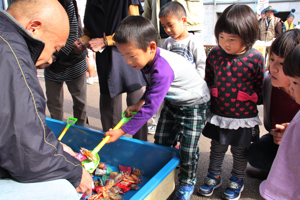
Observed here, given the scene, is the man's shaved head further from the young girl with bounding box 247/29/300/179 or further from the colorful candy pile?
the young girl with bounding box 247/29/300/179

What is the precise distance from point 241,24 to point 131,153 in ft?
3.44

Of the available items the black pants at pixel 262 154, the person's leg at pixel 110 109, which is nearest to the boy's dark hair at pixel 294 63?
the black pants at pixel 262 154

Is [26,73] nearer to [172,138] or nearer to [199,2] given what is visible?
[172,138]

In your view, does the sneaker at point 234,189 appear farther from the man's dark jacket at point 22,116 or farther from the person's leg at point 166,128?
the man's dark jacket at point 22,116

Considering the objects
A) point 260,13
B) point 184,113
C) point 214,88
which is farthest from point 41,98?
point 260,13

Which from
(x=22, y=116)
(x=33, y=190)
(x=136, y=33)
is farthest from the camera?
(x=136, y=33)

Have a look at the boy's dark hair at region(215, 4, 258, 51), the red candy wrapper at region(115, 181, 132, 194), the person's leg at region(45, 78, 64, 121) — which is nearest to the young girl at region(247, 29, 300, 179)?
the boy's dark hair at region(215, 4, 258, 51)

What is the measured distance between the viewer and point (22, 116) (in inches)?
32.6

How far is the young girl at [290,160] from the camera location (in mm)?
843

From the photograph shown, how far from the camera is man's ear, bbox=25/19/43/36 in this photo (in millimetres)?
985

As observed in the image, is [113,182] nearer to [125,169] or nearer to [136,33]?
[125,169]

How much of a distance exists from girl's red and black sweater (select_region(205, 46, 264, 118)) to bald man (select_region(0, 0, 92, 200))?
2.95ft

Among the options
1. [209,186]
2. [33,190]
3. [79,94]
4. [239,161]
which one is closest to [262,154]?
[239,161]

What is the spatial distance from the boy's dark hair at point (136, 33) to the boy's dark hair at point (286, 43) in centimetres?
66
